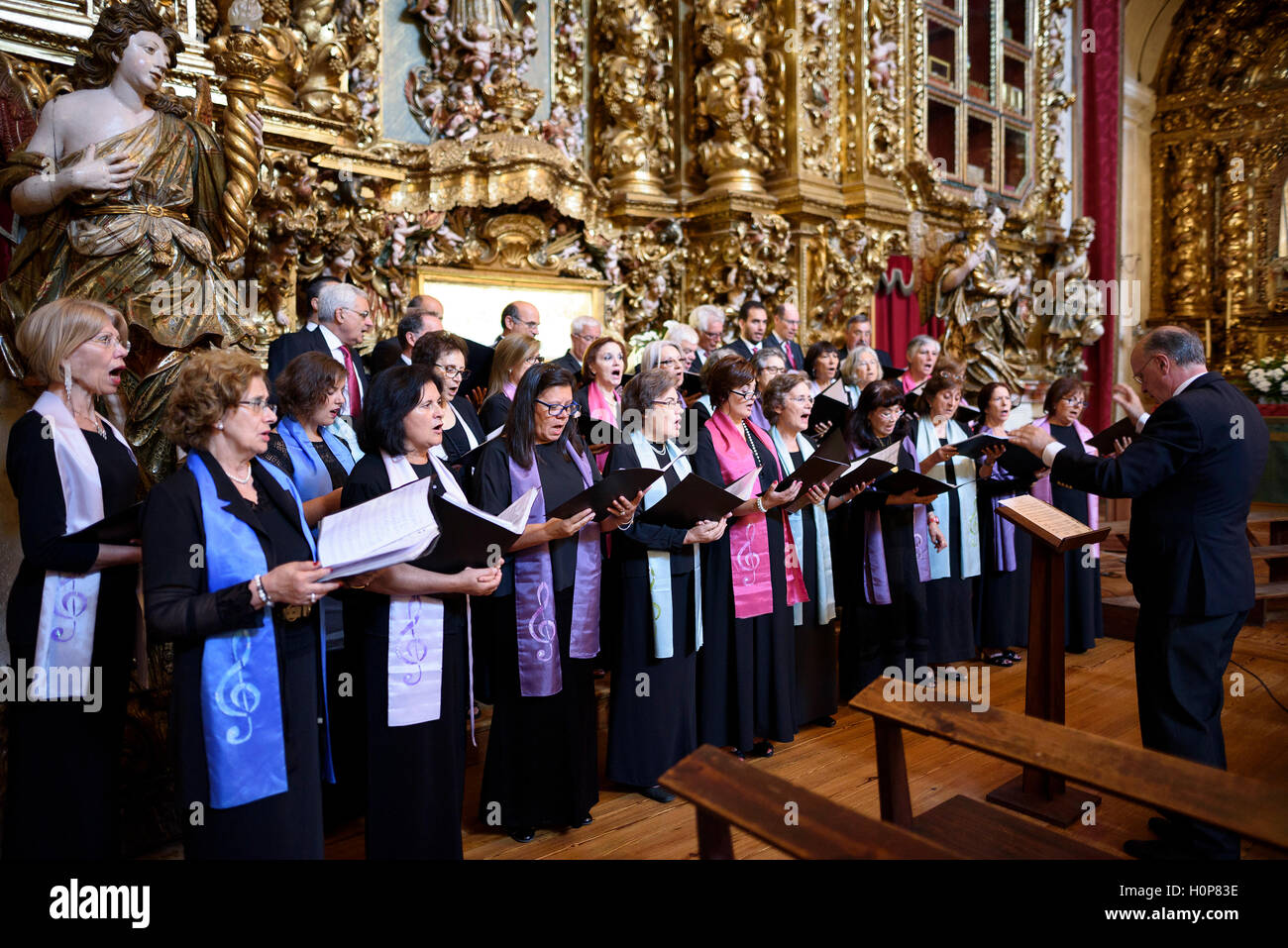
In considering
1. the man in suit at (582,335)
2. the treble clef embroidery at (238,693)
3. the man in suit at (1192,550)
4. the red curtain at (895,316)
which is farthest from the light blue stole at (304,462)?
the red curtain at (895,316)

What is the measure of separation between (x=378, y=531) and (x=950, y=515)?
3.69 meters

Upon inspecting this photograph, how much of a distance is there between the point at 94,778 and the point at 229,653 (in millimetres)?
914

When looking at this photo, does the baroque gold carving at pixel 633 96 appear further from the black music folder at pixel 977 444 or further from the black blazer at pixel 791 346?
the black music folder at pixel 977 444

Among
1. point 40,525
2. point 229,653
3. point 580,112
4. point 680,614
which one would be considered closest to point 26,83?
point 40,525

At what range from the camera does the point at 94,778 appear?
2.75m

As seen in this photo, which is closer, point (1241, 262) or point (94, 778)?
point (94, 778)

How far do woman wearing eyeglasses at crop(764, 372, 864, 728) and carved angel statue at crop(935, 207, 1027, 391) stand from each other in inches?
225

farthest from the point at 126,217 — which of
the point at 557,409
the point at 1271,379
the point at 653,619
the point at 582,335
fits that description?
the point at 1271,379

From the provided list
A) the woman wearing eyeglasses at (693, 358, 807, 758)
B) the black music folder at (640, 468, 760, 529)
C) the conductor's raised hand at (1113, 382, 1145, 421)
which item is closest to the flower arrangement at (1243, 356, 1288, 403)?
the conductor's raised hand at (1113, 382, 1145, 421)

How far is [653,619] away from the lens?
3572mm

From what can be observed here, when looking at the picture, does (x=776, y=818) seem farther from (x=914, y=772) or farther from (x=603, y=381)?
(x=603, y=381)

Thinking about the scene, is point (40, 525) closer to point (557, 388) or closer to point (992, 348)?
point (557, 388)

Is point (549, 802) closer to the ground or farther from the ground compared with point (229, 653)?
closer to the ground

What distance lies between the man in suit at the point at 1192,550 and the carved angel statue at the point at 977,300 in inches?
254
